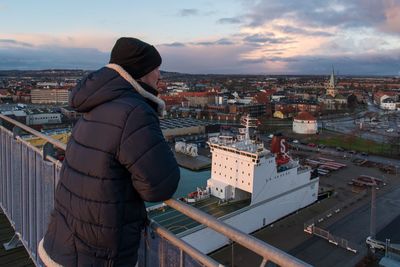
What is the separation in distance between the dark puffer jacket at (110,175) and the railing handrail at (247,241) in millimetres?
Result: 112

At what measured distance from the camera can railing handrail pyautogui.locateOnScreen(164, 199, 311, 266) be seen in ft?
2.41

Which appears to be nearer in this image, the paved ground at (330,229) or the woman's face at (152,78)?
the woman's face at (152,78)

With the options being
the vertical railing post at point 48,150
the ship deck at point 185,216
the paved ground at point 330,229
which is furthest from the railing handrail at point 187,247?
the paved ground at point 330,229

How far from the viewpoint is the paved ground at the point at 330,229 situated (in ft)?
22.2

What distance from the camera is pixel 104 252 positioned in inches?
33.3

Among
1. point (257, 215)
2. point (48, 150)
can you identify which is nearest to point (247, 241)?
point (48, 150)

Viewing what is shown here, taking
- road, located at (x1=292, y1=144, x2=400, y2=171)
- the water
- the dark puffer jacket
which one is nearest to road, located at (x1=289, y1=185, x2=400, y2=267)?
the water

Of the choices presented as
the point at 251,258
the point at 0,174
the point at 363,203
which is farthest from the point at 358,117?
the point at 0,174

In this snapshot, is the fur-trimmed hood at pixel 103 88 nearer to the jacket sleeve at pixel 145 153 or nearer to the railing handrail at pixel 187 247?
the jacket sleeve at pixel 145 153

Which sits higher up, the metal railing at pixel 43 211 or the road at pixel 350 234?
the metal railing at pixel 43 211

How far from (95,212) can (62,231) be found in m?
0.13

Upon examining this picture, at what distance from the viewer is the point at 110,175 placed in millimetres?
828

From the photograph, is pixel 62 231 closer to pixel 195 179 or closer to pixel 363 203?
pixel 363 203

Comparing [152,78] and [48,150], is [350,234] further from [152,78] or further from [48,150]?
[152,78]
